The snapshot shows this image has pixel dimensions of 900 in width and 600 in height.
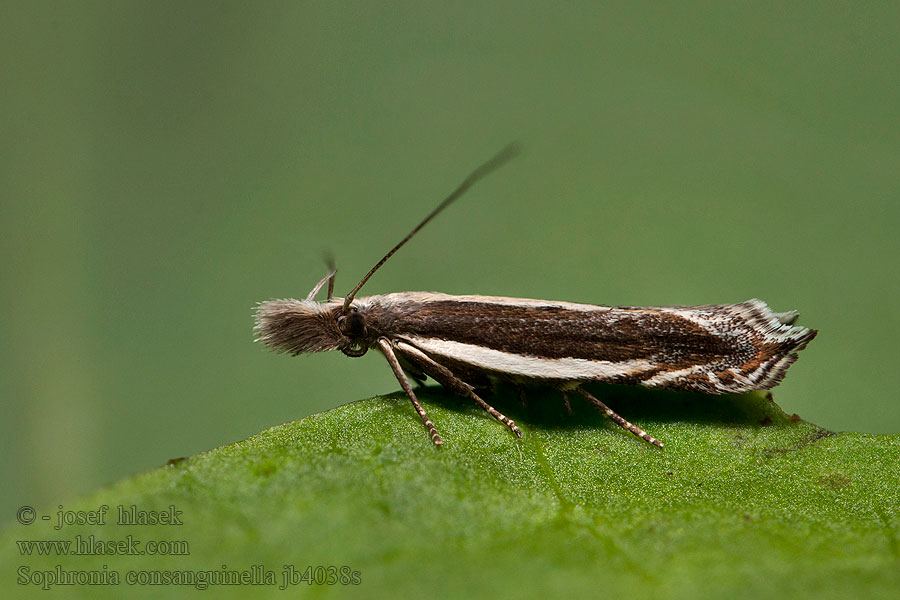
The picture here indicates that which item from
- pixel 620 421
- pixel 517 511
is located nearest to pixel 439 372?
pixel 620 421

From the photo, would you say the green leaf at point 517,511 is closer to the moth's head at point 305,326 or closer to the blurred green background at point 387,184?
the moth's head at point 305,326

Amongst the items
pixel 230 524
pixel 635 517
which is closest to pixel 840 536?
pixel 635 517

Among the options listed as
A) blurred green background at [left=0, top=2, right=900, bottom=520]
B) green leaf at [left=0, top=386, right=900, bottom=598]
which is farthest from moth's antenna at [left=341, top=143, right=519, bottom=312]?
green leaf at [left=0, top=386, right=900, bottom=598]

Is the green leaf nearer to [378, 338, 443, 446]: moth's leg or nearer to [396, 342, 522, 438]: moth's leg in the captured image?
[378, 338, 443, 446]: moth's leg

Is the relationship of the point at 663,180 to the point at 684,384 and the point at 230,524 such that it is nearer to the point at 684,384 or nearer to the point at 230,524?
the point at 684,384

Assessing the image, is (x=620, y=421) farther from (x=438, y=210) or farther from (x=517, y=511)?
(x=438, y=210)
